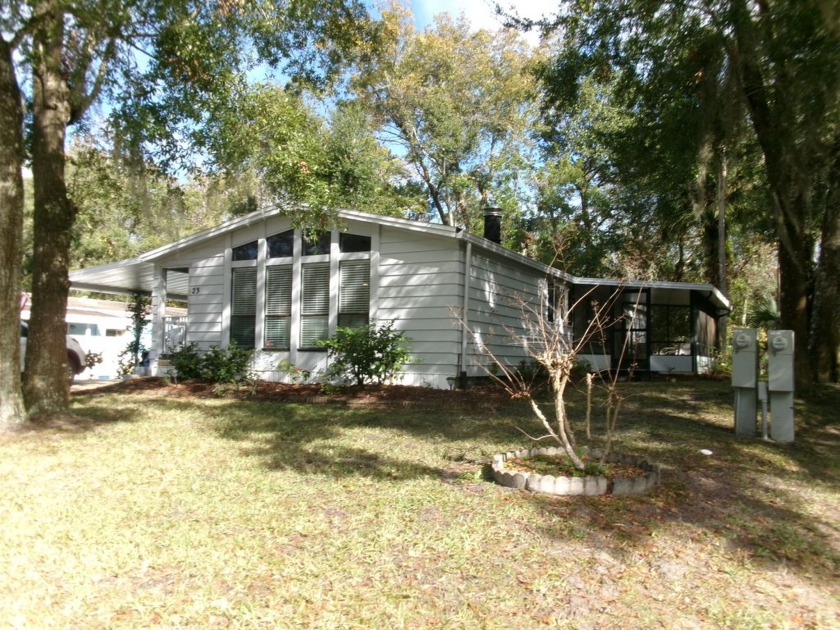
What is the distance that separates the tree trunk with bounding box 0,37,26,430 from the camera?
6559 mm

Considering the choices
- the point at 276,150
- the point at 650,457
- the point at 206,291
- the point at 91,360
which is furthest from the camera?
the point at 91,360

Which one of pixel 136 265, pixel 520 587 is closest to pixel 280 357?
pixel 136 265

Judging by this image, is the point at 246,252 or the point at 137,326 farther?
the point at 137,326

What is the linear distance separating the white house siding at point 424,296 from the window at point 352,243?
350mm

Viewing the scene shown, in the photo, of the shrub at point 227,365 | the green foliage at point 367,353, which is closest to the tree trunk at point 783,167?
the green foliage at point 367,353

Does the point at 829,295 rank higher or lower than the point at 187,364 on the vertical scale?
higher

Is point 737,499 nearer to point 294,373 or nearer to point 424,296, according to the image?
point 424,296

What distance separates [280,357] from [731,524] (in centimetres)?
942

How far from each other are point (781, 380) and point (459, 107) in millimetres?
21716

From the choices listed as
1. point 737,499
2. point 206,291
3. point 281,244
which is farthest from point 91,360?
point 737,499

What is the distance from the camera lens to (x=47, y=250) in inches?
296

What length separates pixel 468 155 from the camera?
86.6 ft

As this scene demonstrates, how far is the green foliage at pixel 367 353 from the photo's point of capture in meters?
10.7

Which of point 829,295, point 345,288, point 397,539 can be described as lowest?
point 397,539
